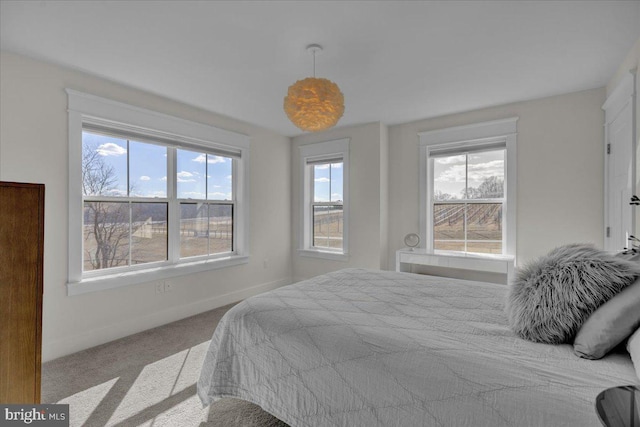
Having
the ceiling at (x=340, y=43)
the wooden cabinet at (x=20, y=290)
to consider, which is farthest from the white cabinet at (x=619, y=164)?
the wooden cabinet at (x=20, y=290)

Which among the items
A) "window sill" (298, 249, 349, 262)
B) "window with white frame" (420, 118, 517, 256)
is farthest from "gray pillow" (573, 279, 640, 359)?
"window sill" (298, 249, 349, 262)

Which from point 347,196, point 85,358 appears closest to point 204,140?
point 347,196

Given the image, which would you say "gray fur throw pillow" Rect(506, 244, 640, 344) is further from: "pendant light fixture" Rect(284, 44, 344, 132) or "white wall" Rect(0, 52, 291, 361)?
"white wall" Rect(0, 52, 291, 361)

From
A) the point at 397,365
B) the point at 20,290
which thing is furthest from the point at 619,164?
the point at 20,290

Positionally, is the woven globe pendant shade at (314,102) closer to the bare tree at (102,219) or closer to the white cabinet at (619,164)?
the bare tree at (102,219)

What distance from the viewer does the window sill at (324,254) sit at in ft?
14.7

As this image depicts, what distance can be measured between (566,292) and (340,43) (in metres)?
2.03

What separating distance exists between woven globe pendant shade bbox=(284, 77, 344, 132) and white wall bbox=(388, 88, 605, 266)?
2439 millimetres

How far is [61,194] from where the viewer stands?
8.64 ft

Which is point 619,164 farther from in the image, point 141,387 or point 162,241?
point 162,241

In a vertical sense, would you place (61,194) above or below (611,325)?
above

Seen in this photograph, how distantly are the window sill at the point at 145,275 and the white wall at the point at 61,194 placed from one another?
6 centimetres

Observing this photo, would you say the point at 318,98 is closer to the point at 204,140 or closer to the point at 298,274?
the point at 204,140

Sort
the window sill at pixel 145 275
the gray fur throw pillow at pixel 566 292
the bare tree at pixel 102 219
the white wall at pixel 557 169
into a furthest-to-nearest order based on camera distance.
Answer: the white wall at pixel 557 169 → the bare tree at pixel 102 219 → the window sill at pixel 145 275 → the gray fur throw pillow at pixel 566 292
